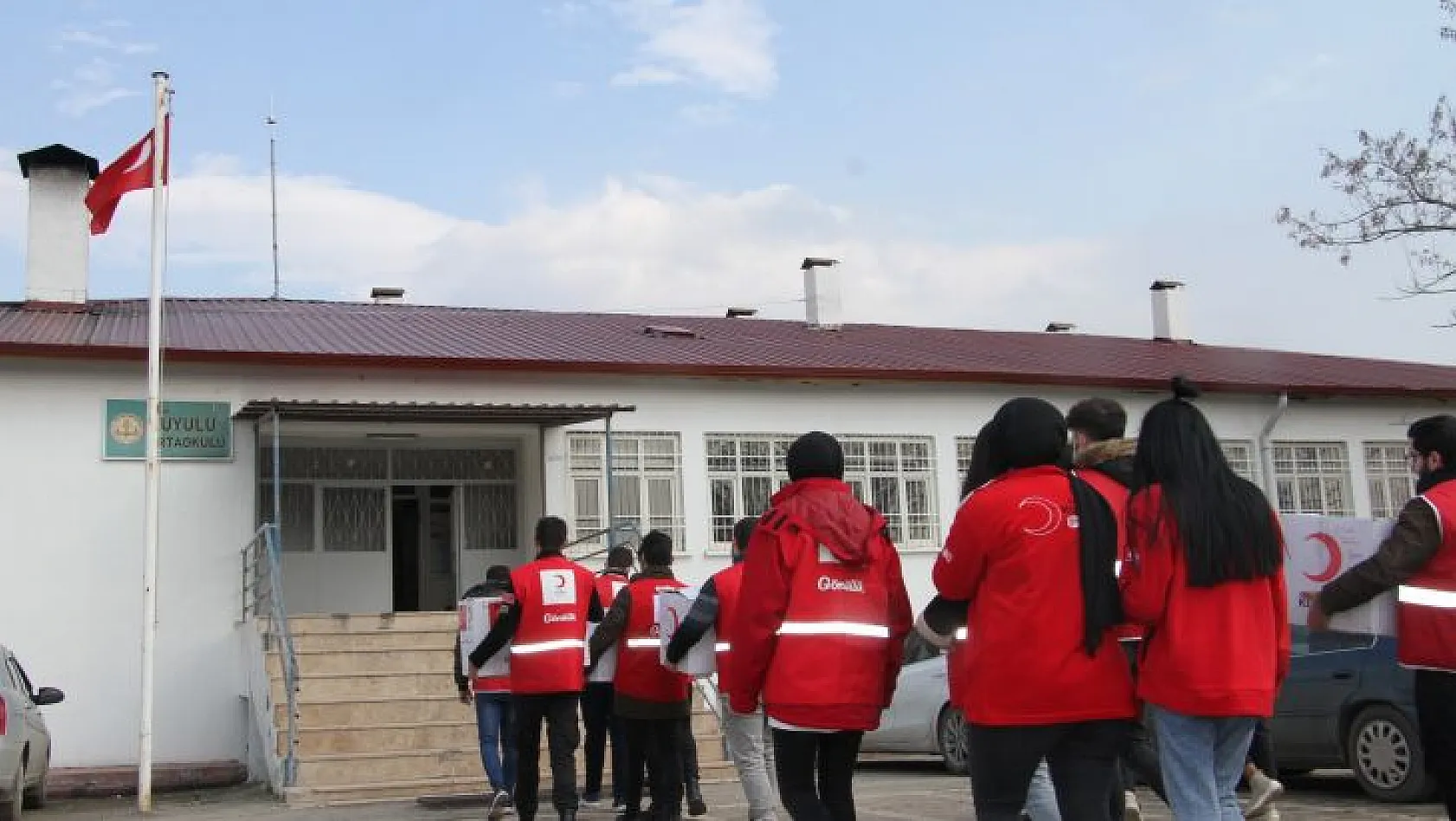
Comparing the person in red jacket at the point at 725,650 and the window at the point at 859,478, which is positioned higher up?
the window at the point at 859,478

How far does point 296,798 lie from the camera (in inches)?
472

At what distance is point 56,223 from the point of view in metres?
18.3

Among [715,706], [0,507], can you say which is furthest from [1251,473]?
[0,507]

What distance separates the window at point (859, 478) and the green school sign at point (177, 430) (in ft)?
19.0

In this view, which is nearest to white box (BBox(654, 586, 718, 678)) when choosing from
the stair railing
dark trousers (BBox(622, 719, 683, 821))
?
dark trousers (BBox(622, 719, 683, 821))

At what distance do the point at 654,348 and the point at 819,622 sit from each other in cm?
1449

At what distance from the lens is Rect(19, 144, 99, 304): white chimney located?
1827 cm

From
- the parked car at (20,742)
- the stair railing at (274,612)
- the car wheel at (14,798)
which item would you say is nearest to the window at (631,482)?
the stair railing at (274,612)

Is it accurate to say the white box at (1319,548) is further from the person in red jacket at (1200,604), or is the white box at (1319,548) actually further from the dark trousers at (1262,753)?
the person in red jacket at (1200,604)

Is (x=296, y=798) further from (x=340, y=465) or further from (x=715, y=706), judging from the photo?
(x=340, y=465)

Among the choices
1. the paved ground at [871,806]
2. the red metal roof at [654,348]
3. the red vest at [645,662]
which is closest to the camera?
the red vest at [645,662]

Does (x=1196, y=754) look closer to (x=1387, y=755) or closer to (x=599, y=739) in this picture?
(x=1387, y=755)

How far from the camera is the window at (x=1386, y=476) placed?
2256 centimetres

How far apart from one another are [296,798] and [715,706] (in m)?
4.13
